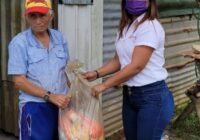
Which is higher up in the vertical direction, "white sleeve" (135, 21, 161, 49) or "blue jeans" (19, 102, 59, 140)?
"white sleeve" (135, 21, 161, 49)

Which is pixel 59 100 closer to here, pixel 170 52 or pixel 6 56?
pixel 6 56

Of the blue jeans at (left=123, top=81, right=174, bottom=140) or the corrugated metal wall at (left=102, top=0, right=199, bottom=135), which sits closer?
the blue jeans at (left=123, top=81, right=174, bottom=140)

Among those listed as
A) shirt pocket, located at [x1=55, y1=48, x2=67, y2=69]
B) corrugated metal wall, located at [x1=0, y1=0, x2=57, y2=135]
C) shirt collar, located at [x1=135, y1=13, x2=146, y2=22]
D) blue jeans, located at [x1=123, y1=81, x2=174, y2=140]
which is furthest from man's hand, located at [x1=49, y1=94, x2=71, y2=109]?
corrugated metal wall, located at [x1=0, y1=0, x2=57, y2=135]

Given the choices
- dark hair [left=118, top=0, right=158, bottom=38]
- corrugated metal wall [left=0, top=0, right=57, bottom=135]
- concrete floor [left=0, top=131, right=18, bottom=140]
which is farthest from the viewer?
concrete floor [left=0, top=131, right=18, bottom=140]

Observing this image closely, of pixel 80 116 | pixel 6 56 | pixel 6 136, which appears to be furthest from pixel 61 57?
pixel 6 136

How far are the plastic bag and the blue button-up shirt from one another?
0.34ft

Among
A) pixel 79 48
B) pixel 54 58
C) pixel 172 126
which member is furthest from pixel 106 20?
pixel 54 58

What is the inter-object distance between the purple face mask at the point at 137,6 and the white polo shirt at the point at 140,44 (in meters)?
0.04

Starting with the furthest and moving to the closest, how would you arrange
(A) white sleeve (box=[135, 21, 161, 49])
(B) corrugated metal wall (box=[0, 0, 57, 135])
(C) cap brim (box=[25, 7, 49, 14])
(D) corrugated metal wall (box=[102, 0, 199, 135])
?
(D) corrugated metal wall (box=[102, 0, 199, 135]) < (B) corrugated metal wall (box=[0, 0, 57, 135]) < (A) white sleeve (box=[135, 21, 161, 49]) < (C) cap brim (box=[25, 7, 49, 14])

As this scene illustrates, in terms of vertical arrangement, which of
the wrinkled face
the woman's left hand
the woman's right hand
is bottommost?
the woman's left hand

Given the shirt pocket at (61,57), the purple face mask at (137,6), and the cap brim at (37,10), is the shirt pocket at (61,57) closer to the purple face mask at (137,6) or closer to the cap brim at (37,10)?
the cap brim at (37,10)

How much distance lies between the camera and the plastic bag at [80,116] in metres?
2.99

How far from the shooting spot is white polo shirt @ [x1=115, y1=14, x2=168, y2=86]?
302cm

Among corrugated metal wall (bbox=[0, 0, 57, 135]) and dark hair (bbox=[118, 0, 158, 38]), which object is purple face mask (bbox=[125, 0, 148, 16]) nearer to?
dark hair (bbox=[118, 0, 158, 38])
